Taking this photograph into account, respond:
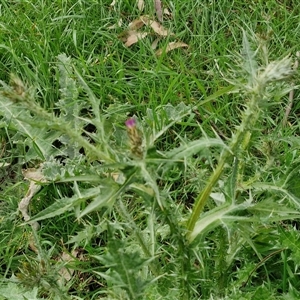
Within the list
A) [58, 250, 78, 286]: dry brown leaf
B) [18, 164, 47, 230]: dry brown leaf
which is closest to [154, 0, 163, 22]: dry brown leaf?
[18, 164, 47, 230]: dry brown leaf

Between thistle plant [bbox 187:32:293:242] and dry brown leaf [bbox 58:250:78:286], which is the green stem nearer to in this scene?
thistle plant [bbox 187:32:293:242]

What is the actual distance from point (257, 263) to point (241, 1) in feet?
5.05

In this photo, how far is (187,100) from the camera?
9.29 feet

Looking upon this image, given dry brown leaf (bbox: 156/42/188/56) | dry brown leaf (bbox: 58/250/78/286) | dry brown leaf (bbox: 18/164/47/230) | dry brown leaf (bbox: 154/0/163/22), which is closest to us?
dry brown leaf (bbox: 58/250/78/286)

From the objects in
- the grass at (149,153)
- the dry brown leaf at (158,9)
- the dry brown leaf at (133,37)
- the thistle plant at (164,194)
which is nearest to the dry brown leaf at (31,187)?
the grass at (149,153)

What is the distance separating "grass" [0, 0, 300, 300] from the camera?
1559mm

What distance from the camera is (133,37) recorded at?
3.12 m

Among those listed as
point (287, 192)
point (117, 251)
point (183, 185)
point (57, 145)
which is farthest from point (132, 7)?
point (117, 251)

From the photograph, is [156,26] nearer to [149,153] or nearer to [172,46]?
[172,46]

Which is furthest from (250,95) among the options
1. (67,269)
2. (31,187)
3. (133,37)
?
(133,37)

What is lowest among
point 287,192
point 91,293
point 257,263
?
point 91,293

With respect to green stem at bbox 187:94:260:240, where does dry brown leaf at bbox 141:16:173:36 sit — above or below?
below

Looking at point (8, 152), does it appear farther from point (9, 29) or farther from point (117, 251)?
point (117, 251)

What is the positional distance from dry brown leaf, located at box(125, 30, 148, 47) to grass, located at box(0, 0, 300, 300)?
0.03 meters
